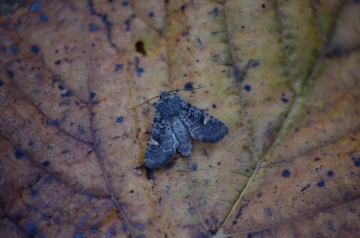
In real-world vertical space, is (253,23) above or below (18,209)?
above

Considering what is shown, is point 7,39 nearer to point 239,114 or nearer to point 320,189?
point 239,114

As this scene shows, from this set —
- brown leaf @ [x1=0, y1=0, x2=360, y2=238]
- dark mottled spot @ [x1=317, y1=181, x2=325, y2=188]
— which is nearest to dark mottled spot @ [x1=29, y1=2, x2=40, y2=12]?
brown leaf @ [x1=0, y1=0, x2=360, y2=238]

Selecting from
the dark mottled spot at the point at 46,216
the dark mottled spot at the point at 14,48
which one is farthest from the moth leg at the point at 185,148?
the dark mottled spot at the point at 14,48

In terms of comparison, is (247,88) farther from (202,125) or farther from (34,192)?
(34,192)

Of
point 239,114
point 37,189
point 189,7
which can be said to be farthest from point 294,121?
point 37,189

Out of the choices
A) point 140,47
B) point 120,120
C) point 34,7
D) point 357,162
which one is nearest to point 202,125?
point 120,120

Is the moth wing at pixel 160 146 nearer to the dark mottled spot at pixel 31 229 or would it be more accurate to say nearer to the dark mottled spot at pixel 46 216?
the dark mottled spot at pixel 46 216

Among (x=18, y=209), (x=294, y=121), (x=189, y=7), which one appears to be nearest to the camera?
(x=18, y=209)

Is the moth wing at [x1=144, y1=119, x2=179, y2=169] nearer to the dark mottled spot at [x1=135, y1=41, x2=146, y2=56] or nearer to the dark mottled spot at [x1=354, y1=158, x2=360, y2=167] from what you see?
the dark mottled spot at [x1=135, y1=41, x2=146, y2=56]
